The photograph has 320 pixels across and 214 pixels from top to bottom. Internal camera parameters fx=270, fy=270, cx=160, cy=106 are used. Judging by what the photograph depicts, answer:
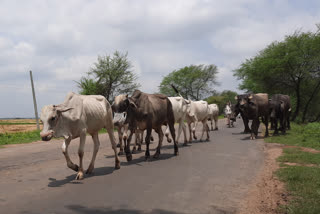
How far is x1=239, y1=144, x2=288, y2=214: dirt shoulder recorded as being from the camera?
422 centimetres

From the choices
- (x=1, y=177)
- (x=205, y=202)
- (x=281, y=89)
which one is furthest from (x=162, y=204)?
(x=281, y=89)

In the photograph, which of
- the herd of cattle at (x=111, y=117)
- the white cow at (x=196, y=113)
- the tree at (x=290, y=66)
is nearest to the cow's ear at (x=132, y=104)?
the herd of cattle at (x=111, y=117)

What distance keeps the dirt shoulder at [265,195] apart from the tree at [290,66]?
80.8 ft

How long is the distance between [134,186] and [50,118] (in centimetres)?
224

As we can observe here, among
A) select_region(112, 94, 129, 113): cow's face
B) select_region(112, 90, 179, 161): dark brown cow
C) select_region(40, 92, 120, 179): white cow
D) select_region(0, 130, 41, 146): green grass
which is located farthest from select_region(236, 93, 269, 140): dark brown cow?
select_region(0, 130, 41, 146): green grass

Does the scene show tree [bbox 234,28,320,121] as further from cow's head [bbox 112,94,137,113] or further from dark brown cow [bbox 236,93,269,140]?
cow's head [bbox 112,94,137,113]

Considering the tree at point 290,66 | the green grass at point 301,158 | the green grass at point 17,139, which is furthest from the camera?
the tree at point 290,66

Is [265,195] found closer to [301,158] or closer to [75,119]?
→ [301,158]

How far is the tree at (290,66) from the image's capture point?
91.8 ft

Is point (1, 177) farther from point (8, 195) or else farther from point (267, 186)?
point (267, 186)

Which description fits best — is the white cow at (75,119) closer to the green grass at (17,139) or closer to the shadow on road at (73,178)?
the shadow on road at (73,178)

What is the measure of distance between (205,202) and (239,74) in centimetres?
3970

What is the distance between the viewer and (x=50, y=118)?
563 centimetres

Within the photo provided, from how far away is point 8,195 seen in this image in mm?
5074
